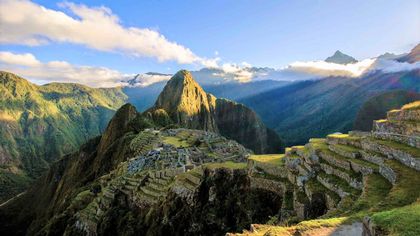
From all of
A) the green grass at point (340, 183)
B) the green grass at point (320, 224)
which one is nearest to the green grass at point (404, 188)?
the green grass at point (340, 183)

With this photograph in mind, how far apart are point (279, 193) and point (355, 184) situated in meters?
10.7

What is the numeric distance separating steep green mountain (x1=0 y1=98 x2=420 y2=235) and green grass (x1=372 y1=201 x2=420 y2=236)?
1.4 inches

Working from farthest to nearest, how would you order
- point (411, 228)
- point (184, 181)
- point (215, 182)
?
point (184, 181)
point (215, 182)
point (411, 228)

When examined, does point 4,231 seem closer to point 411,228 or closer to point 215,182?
point 215,182

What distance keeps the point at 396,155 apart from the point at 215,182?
76.5ft

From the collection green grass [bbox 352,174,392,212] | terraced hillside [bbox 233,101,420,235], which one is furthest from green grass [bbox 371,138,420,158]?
green grass [bbox 352,174,392,212]

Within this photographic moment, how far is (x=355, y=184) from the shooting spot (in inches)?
1033

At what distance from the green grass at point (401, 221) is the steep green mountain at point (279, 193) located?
4cm

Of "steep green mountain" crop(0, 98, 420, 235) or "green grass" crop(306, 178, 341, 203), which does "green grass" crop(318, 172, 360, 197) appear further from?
"green grass" crop(306, 178, 341, 203)

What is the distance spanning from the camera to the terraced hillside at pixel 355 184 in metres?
17.3

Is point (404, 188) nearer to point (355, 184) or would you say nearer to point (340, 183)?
point (355, 184)

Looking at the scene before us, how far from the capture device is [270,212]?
116ft

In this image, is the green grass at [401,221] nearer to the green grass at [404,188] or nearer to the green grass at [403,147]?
the green grass at [404,188]

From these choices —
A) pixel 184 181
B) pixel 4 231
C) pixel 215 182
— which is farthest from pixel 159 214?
pixel 4 231
